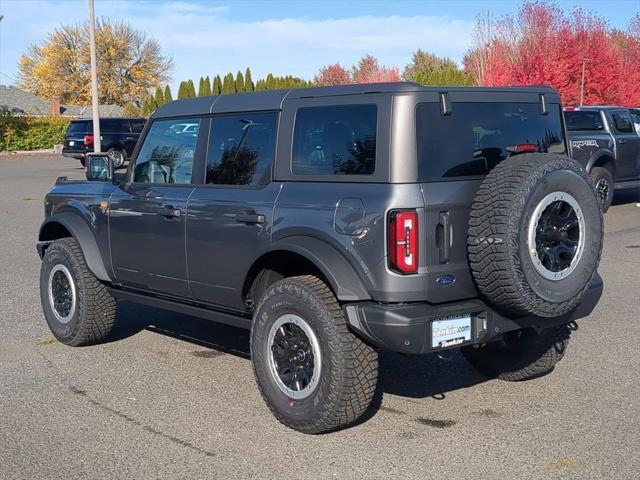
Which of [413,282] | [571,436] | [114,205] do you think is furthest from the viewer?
[114,205]

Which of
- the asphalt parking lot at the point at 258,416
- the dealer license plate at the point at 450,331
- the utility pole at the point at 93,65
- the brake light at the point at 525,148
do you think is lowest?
the asphalt parking lot at the point at 258,416

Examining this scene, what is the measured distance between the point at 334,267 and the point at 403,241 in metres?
0.46

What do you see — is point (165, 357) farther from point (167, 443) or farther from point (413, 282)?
point (413, 282)

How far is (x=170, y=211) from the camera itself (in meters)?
6.10

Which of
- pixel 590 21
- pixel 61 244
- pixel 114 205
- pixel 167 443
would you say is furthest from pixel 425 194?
pixel 590 21

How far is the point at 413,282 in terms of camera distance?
4.71 metres

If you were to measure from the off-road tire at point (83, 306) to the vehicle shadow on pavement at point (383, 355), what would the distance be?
0.39 m

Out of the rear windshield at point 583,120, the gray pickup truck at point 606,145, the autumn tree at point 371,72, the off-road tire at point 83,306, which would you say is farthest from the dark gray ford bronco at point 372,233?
the autumn tree at point 371,72

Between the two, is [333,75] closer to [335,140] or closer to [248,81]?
[248,81]

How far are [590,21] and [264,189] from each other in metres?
46.2

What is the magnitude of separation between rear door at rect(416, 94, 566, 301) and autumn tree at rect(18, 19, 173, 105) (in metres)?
84.7

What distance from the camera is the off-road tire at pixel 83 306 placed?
6.97 m

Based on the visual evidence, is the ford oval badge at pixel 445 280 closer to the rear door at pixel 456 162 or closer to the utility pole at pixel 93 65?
the rear door at pixel 456 162

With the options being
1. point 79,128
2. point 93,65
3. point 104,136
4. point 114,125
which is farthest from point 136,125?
point 93,65
